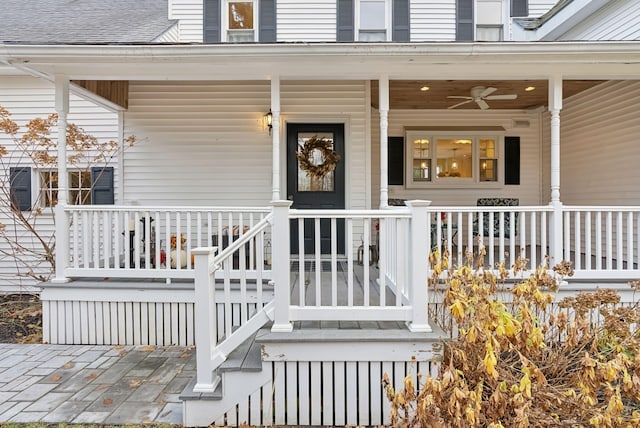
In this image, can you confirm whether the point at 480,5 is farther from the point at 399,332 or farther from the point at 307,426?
the point at 307,426

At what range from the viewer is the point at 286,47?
167 inches

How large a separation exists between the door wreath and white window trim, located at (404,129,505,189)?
71.8 inches

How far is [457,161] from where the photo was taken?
7.34 meters

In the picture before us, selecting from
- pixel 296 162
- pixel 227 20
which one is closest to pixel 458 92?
pixel 296 162

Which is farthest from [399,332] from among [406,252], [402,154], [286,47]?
[402,154]

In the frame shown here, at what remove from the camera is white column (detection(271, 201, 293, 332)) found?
9.46 ft

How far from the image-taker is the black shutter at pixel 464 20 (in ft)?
23.6

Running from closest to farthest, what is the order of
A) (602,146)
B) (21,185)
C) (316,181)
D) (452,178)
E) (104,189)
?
(316,181), (602,146), (104,189), (21,185), (452,178)

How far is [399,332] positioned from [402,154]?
15.9 ft

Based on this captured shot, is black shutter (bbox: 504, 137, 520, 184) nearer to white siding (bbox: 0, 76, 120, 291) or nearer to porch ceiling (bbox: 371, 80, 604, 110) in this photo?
porch ceiling (bbox: 371, 80, 604, 110)

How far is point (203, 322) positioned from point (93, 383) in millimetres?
1449

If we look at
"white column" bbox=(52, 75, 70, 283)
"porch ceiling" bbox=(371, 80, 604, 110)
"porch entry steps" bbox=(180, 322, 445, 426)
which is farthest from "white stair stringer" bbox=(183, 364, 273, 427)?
"porch ceiling" bbox=(371, 80, 604, 110)

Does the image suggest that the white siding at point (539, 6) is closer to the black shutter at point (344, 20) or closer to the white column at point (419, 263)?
the black shutter at point (344, 20)

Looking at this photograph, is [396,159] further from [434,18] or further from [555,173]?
[555,173]
